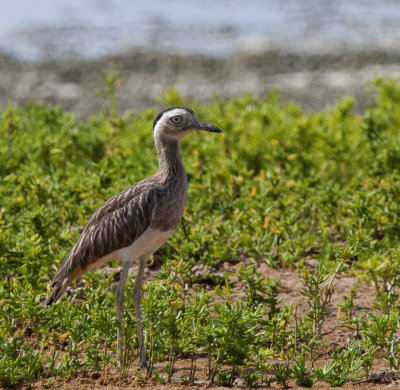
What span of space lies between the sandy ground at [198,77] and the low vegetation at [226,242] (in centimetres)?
399

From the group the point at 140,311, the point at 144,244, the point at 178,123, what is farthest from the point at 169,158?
the point at 140,311

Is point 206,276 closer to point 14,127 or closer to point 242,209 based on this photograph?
point 242,209

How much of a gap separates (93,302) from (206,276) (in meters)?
1.42

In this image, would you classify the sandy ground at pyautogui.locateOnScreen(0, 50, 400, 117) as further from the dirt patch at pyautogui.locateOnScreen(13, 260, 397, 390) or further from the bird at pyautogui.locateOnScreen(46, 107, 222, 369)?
the bird at pyautogui.locateOnScreen(46, 107, 222, 369)

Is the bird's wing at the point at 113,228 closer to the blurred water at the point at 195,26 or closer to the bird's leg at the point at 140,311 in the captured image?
the bird's leg at the point at 140,311

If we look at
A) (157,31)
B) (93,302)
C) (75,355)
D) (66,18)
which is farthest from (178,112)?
(66,18)

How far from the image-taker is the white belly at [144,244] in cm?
548

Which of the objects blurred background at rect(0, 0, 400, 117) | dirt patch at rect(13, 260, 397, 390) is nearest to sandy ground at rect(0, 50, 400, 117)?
blurred background at rect(0, 0, 400, 117)

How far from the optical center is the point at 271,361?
214 inches

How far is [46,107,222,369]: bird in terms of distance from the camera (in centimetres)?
546

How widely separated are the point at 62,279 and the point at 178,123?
134cm

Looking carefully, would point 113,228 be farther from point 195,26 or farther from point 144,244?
point 195,26

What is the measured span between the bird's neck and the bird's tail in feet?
2.86

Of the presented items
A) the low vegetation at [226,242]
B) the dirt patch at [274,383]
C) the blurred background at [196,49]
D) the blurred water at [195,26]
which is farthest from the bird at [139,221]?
the blurred water at [195,26]
